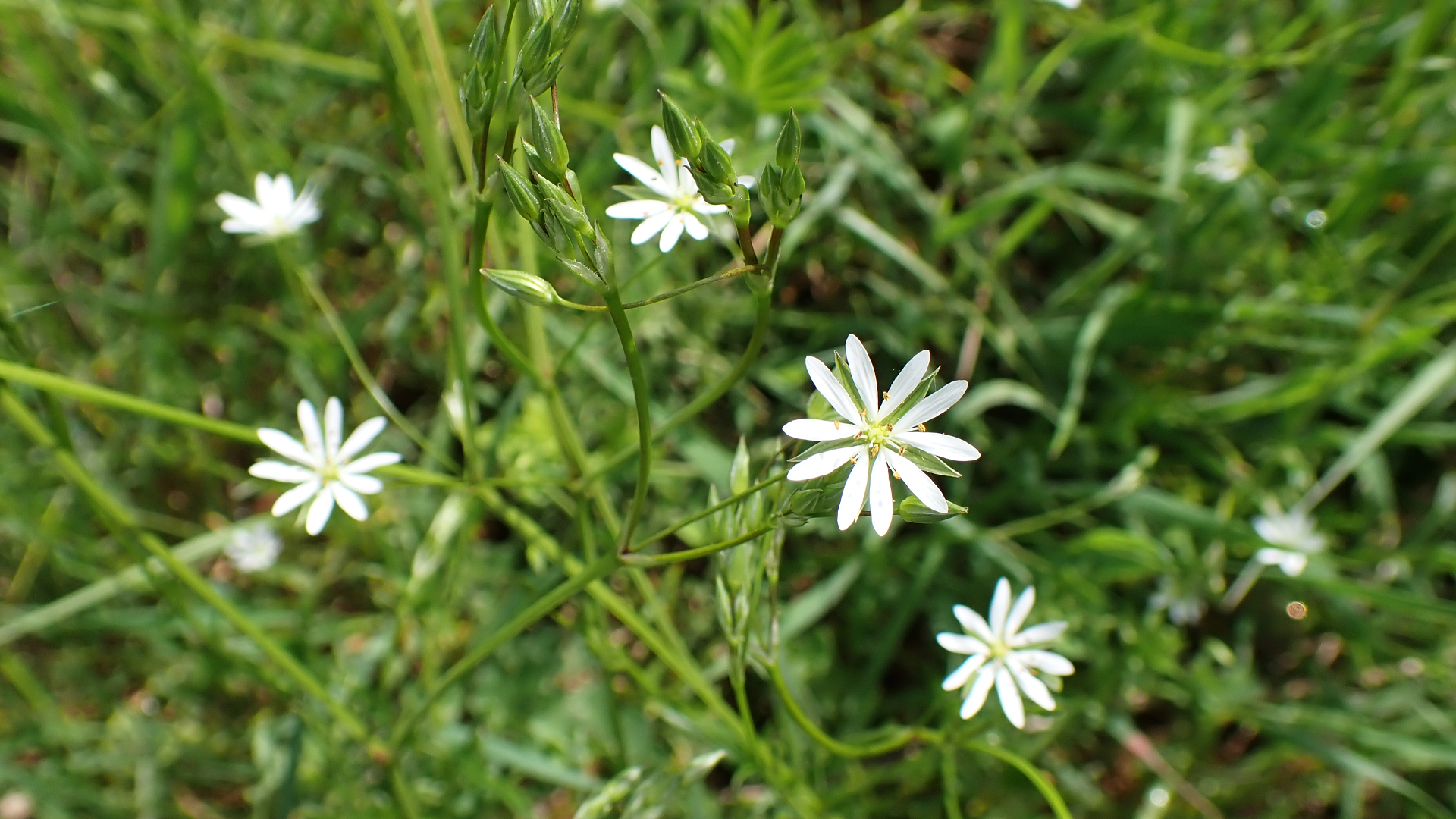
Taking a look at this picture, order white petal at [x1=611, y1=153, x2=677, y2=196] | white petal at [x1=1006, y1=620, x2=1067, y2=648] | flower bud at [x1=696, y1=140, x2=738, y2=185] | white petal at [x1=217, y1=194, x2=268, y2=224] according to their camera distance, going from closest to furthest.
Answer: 1. flower bud at [x1=696, y1=140, x2=738, y2=185]
2. white petal at [x1=611, y1=153, x2=677, y2=196]
3. white petal at [x1=1006, y1=620, x2=1067, y2=648]
4. white petal at [x1=217, y1=194, x2=268, y2=224]

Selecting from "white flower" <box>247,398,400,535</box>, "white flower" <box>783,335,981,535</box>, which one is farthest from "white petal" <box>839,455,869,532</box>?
"white flower" <box>247,398,400,535</box>

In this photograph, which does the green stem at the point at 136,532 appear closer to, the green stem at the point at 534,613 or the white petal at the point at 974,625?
the green stem at the point at 534,613

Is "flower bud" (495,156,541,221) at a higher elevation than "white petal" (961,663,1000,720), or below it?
higher

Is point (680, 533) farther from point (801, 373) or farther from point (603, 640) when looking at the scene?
point (801, 373)

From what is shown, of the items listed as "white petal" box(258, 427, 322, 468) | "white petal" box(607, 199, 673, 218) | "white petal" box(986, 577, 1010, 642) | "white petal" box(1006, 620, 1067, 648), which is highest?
"white petal" box(258, 427, 322, 468)

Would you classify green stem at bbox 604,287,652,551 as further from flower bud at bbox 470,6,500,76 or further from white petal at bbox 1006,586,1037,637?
white petal at bbox 1006,586,1037,637

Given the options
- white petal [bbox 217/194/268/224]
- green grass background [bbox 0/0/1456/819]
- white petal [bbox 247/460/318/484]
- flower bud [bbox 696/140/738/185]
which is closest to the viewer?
flower bud [bbox 696/140/738/185]

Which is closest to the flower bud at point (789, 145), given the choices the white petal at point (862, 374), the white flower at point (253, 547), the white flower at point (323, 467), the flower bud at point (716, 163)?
the flower bud at point (716, 163)
